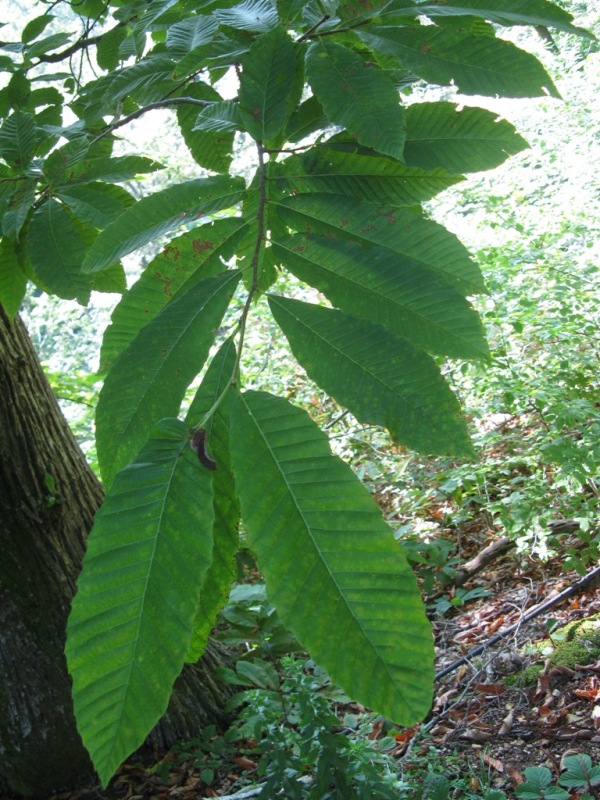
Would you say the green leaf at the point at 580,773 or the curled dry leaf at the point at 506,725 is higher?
the curled dry leaf at the point at 506,725

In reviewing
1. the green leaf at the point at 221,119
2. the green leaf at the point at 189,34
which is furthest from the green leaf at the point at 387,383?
the green leaf at the point at 189,34

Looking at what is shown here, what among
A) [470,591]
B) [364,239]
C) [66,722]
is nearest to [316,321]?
[364,239]

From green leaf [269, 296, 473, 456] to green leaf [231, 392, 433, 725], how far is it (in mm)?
97

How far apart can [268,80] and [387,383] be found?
39cm

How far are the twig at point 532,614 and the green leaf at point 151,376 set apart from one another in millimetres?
2154

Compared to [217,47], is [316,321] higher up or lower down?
lower down

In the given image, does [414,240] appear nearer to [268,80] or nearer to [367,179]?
[367,179]

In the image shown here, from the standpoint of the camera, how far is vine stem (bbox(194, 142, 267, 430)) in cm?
65

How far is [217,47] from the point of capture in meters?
0.94

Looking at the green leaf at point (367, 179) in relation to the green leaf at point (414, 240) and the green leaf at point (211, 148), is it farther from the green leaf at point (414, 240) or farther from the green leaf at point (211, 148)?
the green leaf at point (211, 148)

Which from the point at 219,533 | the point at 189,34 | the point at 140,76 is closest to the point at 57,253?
the point at 140,76

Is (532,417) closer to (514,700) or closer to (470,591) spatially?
(470,591)

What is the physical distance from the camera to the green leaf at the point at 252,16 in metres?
0.90

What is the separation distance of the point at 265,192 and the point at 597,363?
2.87m
